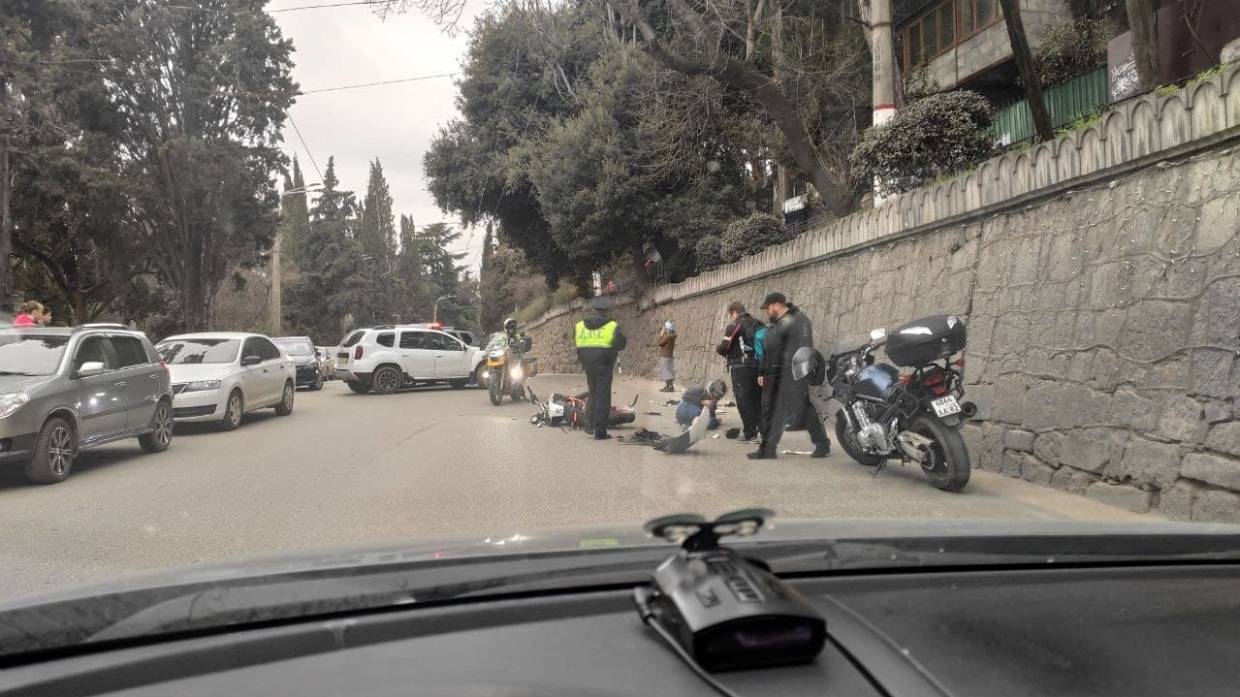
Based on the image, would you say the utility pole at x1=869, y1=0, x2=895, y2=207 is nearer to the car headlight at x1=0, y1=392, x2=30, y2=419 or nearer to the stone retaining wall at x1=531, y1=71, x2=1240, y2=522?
the stone retaining wall at x1=531, y1=71, x2=1240, y2=522

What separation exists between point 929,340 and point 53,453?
8.23 metres

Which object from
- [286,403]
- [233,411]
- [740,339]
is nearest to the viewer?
[740,339]

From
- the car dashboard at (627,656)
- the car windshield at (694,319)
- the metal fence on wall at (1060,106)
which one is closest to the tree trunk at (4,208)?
the car windshield at (694,319)

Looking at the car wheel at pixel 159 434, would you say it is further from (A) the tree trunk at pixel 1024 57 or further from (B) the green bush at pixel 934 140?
(A) the tree trunk at pixel 1024 57

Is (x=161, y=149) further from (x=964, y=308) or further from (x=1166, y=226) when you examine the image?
(x=1166, y=226)

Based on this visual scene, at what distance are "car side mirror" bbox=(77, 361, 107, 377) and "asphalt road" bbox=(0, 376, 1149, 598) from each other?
3.45ft

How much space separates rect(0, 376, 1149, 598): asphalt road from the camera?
6.23 m

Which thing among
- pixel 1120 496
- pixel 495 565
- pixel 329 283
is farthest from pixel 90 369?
pixel 329 283

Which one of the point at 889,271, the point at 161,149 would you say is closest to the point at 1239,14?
the point at 889,271

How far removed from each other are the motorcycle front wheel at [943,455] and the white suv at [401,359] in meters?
16.1

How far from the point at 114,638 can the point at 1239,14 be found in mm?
17983

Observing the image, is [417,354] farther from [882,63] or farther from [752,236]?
[882,63]

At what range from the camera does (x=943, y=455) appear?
736cm

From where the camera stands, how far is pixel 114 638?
4.45 feet
